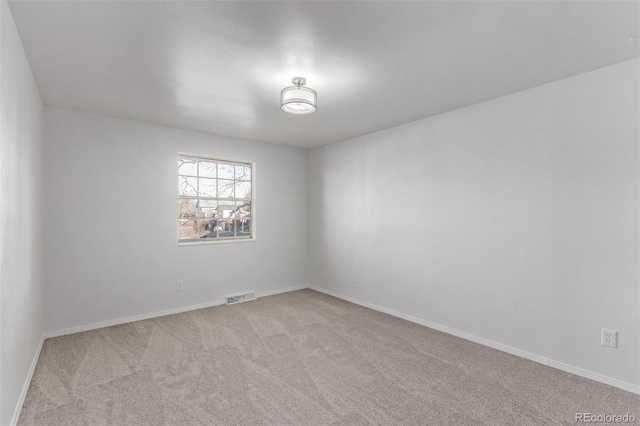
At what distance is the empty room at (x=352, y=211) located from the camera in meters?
2.03

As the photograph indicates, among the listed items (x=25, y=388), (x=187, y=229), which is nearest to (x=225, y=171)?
(x=187, y=229)

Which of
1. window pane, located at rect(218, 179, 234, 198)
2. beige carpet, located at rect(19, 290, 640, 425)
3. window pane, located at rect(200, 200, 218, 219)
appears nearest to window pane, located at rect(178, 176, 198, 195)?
window pane, located at rect(200, 200, 218, 219)

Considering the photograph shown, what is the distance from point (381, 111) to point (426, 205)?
1218 millimetres

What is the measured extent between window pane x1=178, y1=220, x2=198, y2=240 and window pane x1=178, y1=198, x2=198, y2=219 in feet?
0.27

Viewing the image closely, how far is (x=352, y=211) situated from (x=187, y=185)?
94.6 inches

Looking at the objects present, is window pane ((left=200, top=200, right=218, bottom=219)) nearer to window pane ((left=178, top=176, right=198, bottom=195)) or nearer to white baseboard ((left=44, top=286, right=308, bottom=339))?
window pane ((left=178, top=176, right=198, bottom=195))

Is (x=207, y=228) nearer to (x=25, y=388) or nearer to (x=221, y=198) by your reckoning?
(x=221, y=198)

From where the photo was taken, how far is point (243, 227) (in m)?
5.05

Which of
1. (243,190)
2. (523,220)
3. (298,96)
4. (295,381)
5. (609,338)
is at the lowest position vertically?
(295,381)

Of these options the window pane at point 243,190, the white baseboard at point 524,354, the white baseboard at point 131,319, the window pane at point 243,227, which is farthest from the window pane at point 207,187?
the white baseboard at point 524,354

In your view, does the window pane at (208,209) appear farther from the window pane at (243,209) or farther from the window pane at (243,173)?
the window pane at (243,173)

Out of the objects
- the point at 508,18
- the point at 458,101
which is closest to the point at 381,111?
the point at 458,101

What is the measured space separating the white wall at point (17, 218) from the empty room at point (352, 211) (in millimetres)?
34

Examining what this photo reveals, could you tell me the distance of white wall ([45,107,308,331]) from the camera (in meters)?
3.49
